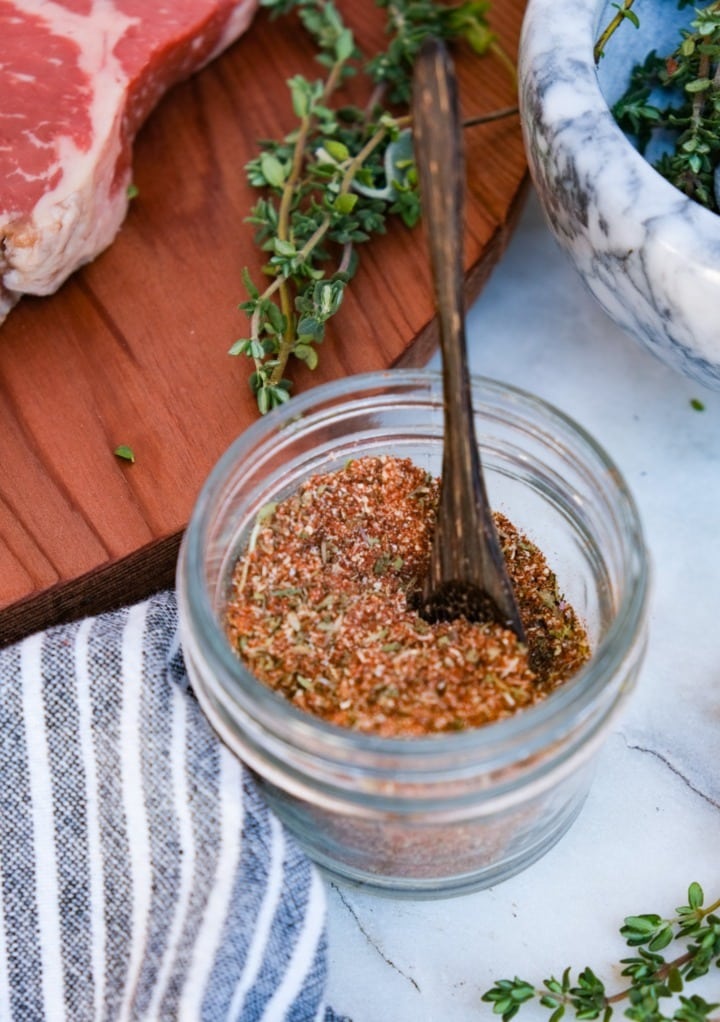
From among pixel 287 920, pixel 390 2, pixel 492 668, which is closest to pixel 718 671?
pixel 492 668

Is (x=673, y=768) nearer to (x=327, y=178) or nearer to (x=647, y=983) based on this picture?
(x=647, y=983)

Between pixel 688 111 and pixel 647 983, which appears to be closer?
pixel 647 983

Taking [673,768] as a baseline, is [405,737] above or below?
above

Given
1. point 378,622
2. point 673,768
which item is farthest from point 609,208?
point 673,768

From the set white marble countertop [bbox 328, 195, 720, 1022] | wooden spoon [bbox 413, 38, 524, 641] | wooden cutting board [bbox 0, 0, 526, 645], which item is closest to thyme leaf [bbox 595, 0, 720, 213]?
wooden cutting board [bbox 0, 0, 526, 645]

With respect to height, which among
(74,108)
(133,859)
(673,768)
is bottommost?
(673,768)

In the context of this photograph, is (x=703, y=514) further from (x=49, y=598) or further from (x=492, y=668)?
(x=49, y=598)

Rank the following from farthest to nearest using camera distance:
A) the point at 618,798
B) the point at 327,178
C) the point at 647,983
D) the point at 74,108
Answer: the point at 327,178
the point at 74,108
the point at 618,798
the point at 647,983
